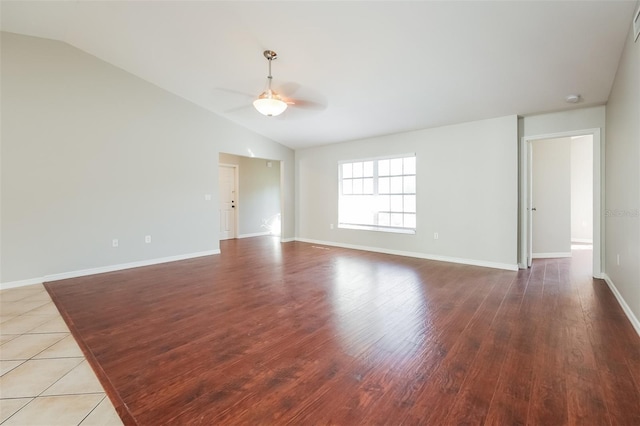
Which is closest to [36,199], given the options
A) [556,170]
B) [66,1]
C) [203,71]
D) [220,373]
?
[66,1]

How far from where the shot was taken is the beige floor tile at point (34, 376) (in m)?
1.74

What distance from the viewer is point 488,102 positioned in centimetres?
423

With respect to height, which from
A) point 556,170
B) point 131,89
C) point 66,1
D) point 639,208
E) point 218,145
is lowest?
point 639,208

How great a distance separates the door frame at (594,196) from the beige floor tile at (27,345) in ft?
20.0

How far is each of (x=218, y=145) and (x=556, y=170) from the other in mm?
6900

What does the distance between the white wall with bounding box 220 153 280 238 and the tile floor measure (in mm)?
5717

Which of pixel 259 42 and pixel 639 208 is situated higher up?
pixel 259 42

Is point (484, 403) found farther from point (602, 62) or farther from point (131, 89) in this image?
point (131, 89)

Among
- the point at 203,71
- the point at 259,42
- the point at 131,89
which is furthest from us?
the point at 131,89

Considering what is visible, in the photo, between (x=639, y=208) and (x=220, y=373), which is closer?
(x=220, y=373)

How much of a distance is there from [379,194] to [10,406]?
583 centimetres

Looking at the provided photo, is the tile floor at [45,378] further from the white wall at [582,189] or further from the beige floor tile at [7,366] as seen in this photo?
the white wall at [582,189]

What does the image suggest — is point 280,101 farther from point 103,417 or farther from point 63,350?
point 103,417

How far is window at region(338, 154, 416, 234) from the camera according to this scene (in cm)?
582
